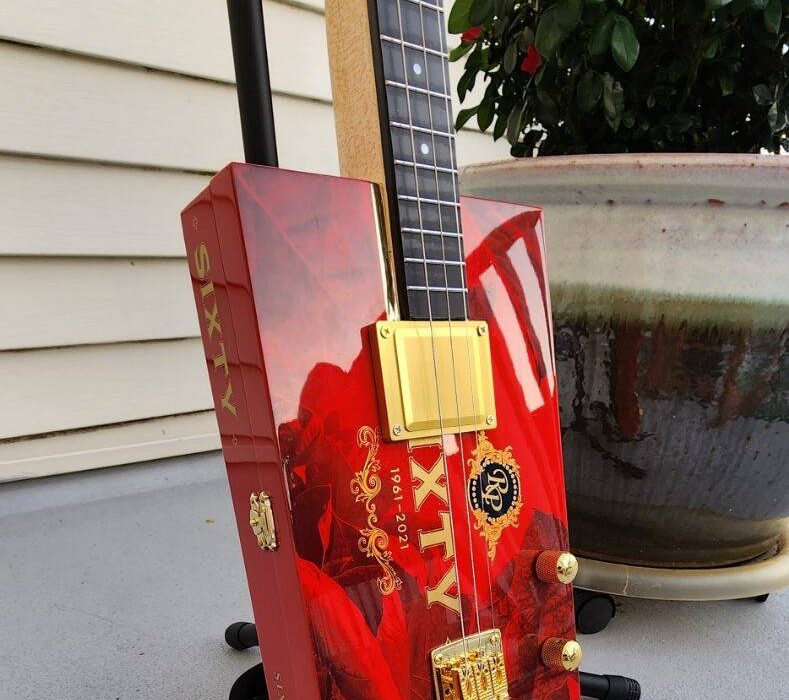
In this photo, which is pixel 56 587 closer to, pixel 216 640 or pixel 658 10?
pixel 216 640

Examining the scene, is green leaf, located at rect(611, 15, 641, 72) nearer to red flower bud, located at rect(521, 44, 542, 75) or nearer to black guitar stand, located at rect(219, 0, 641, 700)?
red flower bud, located at rect(521, 44, 542, 75)

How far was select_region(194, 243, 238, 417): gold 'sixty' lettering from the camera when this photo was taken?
45 centimetres

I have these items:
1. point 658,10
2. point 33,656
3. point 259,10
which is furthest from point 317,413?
point 658,10

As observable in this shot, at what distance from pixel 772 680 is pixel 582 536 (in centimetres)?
24

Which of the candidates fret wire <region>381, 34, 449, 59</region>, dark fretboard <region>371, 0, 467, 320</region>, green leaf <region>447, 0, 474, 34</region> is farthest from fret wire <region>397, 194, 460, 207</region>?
green leaf <region>447, 0, 474, 34</region>

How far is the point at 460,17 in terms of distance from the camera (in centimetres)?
72

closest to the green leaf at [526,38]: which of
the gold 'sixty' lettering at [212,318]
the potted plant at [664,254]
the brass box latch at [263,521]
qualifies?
the potted plant at [664,254]

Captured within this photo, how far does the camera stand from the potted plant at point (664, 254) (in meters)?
0.61

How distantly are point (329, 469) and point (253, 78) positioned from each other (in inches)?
14.7

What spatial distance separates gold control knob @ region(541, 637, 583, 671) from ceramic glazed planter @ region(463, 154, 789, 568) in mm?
252

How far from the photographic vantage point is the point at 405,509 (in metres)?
0.45

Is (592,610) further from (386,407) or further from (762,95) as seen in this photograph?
(762,95)

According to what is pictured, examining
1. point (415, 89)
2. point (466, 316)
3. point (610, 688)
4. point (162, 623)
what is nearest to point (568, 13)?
point (415, 89)

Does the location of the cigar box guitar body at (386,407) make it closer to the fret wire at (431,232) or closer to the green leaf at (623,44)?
the fret wire at (431,232)
